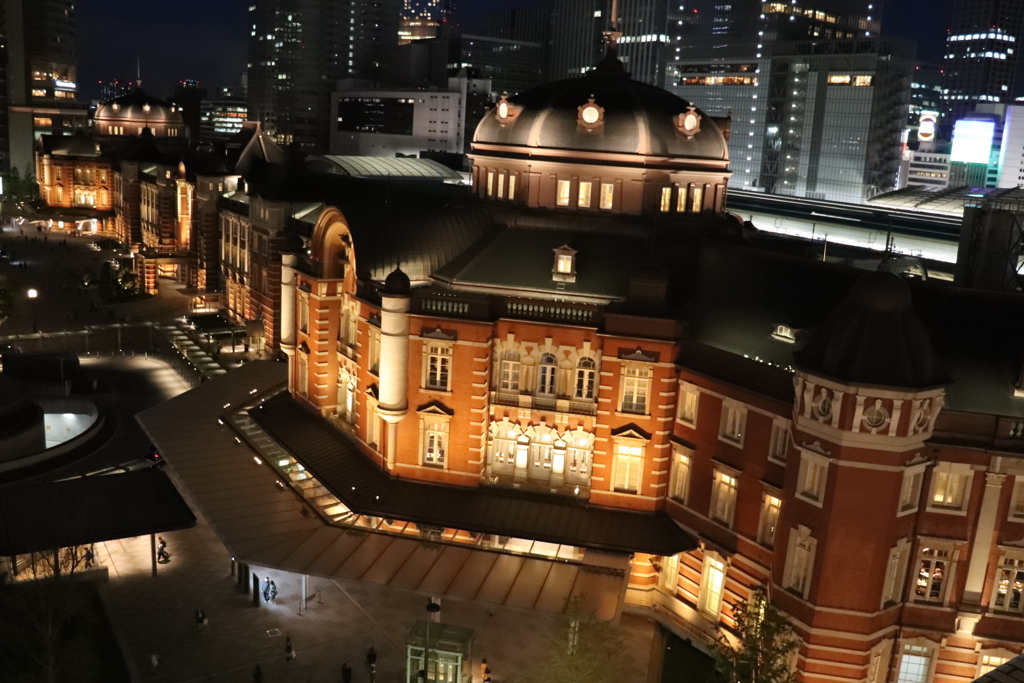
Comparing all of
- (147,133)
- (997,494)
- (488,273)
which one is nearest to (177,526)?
(488,273)

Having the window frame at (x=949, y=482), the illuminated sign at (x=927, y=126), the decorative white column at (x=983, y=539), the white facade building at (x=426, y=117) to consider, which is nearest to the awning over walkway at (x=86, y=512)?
the window frame at (x=949, y=482)

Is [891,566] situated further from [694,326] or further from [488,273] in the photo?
[488,273]

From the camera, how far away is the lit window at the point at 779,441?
40.6 meters

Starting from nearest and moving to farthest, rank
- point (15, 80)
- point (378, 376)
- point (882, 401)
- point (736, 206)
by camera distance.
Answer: point (882, 401), point (378, 376), point (736, 206), point (15, 80)

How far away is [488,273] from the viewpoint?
171 ft

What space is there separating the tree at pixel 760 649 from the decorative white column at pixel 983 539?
23.7 feet

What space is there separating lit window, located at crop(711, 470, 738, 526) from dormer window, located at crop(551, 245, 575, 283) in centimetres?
1305

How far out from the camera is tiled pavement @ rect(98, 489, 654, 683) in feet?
136

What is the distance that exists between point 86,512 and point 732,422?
101ft

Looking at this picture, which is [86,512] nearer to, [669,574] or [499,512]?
[499,512]

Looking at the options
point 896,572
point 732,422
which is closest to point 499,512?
point 732,422

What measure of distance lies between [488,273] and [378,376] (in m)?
Answer: 7.98

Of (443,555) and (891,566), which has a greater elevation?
(891,566)

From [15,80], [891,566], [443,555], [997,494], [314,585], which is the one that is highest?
[15,80]
